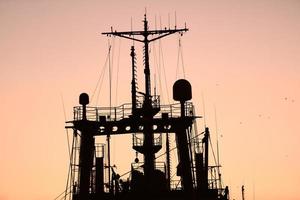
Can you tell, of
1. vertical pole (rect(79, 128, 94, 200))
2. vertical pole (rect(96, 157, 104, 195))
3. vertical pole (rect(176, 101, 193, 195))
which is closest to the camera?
vertical pole (rect(176, 101, 193, 195))

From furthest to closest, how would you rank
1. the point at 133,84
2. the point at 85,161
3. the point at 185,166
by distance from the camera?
the point at 133,84
the point at 85,161
the point at 185,166

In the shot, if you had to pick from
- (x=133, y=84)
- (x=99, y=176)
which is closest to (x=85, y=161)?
(x=99, y=176)

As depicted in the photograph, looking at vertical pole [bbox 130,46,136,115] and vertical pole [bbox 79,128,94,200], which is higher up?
vertical pole [bbox 130,46,136,115]

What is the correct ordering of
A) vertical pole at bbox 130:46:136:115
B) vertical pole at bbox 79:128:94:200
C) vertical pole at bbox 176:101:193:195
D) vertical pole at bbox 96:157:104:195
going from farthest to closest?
vertical pole at bbox 96:157:104:195 → vertical pole at bbox 130:46:136:115 → vertical pole at bbox 79:128:94:200 → vertical pole at bbox 176:101:193:195

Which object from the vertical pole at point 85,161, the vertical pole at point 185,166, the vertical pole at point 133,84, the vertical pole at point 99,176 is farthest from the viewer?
the vertical pole at point 99,176

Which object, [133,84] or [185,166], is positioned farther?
[133,84]

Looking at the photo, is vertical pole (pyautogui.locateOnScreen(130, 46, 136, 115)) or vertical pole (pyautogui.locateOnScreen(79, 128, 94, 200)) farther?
vertical pole (pyautogui.locateOnScreen(130, 46, 136, 115))

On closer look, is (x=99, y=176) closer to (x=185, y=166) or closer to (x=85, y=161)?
(x=85, y=161)

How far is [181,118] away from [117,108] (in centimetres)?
370

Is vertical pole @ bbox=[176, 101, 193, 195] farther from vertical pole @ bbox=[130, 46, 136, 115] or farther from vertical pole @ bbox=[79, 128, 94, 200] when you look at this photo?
vertical pole @ bbox=[79, 128, 94, 200]

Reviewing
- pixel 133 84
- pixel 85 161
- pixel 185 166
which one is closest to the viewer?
pixel 185 166

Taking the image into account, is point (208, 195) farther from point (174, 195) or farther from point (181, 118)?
point (181, 118)

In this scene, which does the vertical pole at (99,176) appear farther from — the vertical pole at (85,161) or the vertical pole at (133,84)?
the vertical pole at (133,84)

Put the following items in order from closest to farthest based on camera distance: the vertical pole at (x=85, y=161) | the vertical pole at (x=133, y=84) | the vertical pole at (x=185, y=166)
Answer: the vertical pole at (x=185, y=166) → the vertical pole at (x=85, y=161) → the vertical pole at (x=133, y=84)
